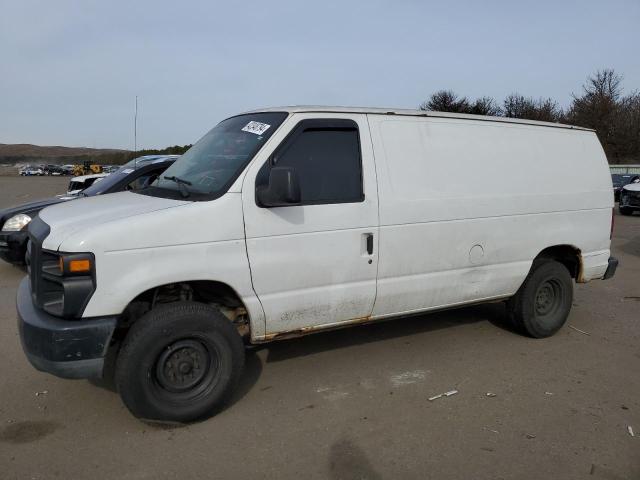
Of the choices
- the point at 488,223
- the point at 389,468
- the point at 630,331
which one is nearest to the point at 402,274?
the point at 488,223

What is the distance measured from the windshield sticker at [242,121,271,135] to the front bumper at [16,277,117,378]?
164 centimetres

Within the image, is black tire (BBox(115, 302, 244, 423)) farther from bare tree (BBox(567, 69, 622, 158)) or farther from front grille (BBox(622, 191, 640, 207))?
bare tree (BBox(567, 69, 622, 158))

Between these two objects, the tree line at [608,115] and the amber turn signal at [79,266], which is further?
the tree line at [608,115]

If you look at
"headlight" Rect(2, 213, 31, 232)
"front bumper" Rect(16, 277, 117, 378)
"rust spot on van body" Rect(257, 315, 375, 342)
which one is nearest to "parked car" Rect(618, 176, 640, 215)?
"rust spot on van body" Rect(257, 315, 375, 342)

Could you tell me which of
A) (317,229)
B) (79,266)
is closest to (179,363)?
(79,266)

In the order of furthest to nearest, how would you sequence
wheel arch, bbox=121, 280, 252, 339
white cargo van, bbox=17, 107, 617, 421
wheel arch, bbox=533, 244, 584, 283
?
wheel arch, bbox=533, 244, 584, 283 → wheel arch, bbox=121, 280, 252, 339 → white cargo van, bbox=17, 107, 617, 421

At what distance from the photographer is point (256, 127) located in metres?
4.05

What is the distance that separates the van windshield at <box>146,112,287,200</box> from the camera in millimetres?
3748

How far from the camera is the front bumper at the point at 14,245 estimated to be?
292 inches

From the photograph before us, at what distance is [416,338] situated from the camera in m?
5.38

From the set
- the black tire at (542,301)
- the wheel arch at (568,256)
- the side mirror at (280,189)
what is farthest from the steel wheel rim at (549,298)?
the side mirror at (280,189)

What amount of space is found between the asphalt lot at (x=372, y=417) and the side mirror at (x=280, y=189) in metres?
1.49

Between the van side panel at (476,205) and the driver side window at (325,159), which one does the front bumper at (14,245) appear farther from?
the van side panel at (476,205)

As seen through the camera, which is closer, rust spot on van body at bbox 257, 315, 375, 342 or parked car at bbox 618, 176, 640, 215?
rust spot on van body at bbox 257, 315, 375, 342
